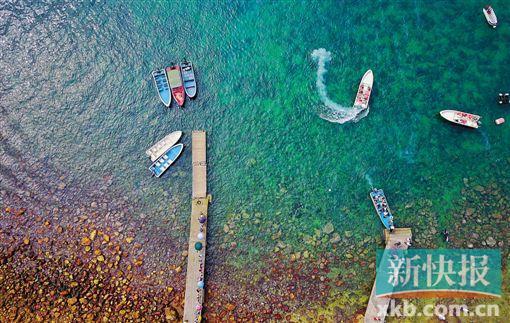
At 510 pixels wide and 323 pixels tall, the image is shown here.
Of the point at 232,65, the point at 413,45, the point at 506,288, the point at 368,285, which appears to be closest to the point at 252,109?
the point at 232,65

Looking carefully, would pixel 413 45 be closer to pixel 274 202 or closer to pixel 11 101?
pixel 274 202

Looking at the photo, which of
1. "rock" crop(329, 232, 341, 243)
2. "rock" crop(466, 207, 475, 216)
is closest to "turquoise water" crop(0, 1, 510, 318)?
"rock" crop(329, 232, 341, 243)

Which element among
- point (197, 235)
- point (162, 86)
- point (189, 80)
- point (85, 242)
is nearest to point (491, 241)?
point (197, 235)

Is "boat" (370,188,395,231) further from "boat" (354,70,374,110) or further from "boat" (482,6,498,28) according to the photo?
"boat" (482,6,498,28)

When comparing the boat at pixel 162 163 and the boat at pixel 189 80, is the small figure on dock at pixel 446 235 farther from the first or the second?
the boat at pixel 189 80

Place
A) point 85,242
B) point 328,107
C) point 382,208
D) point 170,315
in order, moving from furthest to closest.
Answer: point 328,107 → point 85,242 → point 382,208 → point 170,315

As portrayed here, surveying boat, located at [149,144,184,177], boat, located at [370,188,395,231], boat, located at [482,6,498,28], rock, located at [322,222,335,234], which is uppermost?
boat, located at [482,6,498,28]

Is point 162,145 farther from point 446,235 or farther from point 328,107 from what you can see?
point 446,235
